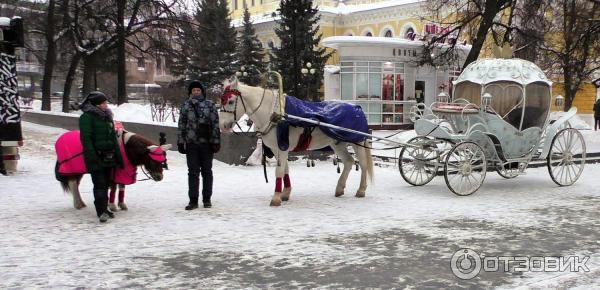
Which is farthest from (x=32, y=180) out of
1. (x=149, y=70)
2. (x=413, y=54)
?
(x=149, y=70)

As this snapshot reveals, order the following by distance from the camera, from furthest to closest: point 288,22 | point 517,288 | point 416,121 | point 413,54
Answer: point 288,22
point 413,54
point 416,121
point 517,288

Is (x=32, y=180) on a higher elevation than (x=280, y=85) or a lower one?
lower

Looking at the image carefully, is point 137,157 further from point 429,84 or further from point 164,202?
point 429,84

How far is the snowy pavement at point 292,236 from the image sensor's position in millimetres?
4906

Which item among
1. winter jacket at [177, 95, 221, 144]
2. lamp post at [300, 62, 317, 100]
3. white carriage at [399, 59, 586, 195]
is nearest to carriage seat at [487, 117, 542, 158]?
white carriage at [399, 59, 586, 195]

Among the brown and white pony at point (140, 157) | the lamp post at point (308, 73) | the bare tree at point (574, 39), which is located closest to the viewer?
the brown and white pony at point (140, 157)

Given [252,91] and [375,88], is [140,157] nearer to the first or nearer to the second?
[252,91]

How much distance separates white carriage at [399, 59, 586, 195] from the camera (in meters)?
9.41

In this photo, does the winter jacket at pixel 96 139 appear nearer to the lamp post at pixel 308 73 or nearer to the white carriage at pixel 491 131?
the white carriage at pixel 491 131

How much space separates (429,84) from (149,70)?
202ft

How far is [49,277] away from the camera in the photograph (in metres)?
4.84
